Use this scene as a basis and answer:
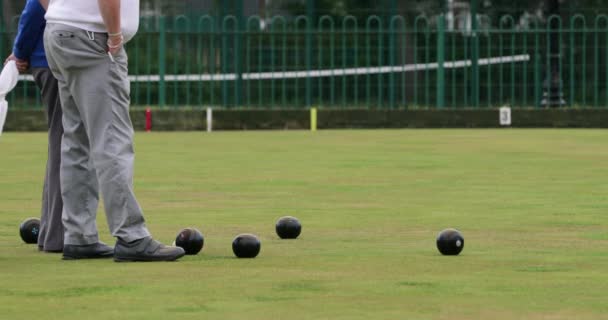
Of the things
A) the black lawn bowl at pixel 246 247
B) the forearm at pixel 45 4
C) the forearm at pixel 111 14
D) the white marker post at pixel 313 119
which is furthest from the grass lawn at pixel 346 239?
the white marker post at pixel 313 119

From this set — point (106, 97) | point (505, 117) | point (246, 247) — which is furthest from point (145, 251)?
point (505, 117)

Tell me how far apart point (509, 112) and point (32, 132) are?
263 inches

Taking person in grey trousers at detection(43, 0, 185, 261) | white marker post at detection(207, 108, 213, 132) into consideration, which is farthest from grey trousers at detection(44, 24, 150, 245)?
white marker post at detection(207, 108, 213, 132)

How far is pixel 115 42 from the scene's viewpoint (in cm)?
670

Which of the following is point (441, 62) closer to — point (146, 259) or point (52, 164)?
point (52, 164)

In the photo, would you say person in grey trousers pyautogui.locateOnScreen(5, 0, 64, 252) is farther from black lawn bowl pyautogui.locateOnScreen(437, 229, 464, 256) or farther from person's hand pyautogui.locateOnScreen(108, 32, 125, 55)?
black lawn bowl pyautogui.locateOnScreen(437, 229, 464, 256)

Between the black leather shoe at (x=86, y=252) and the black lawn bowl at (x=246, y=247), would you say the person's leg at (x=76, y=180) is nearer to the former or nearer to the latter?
the black leather shoe at (x=86, y=252)

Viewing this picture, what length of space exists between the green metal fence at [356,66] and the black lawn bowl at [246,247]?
1496cm

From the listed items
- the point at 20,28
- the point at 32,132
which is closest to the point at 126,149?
the point at 20,28

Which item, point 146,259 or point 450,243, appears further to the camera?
point 450,243

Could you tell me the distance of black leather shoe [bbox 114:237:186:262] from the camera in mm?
6770

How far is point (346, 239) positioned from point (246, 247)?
104 centimetres

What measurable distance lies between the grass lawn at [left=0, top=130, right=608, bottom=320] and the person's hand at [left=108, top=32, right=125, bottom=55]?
94cm

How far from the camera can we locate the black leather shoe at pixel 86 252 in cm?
700
